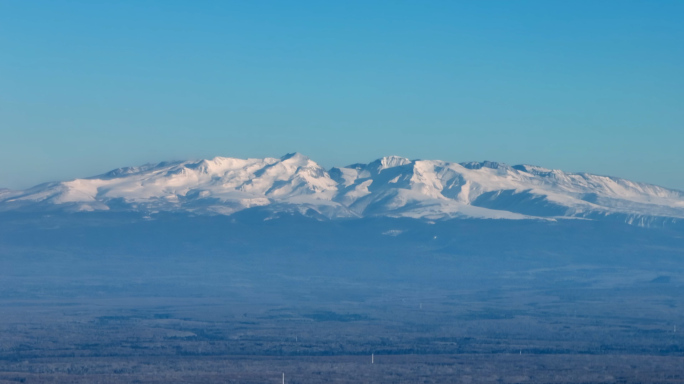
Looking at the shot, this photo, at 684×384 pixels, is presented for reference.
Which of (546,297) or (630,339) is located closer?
(630,339)

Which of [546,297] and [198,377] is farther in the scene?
[546,297]

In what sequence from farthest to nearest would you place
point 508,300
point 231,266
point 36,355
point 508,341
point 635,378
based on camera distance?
point 231,266 → point 508,300 → point 508,341 → point 36,355 → point 635,378

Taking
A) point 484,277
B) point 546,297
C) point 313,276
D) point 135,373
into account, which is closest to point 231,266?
point 313,276

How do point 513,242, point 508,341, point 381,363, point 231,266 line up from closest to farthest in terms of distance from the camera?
point 381,363, point 508,341, point 231,266, point 513,242

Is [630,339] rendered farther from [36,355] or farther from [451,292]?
[451,292]

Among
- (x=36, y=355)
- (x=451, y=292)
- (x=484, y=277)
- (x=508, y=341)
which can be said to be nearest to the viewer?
(x=36, y=355)

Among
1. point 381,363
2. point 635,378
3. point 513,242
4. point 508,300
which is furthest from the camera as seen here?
point 513,242

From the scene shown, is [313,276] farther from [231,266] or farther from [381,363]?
[381,363]

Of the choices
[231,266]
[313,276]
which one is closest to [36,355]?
[313,276]
